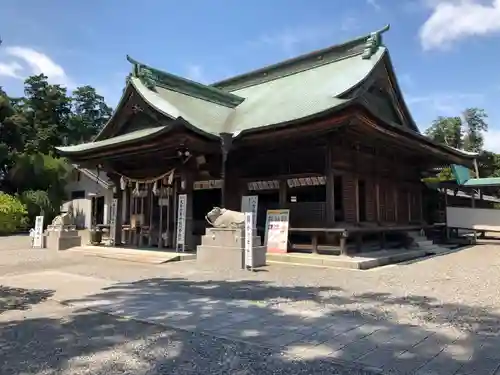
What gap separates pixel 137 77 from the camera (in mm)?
15414

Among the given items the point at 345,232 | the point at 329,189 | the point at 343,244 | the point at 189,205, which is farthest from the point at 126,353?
the point at 189,205

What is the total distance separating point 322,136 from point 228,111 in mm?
5902

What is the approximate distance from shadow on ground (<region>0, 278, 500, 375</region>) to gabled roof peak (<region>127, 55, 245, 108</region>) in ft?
36.1

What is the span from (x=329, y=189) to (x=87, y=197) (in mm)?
21333

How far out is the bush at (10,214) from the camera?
22.7 meters

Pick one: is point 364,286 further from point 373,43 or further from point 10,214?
point 10,214

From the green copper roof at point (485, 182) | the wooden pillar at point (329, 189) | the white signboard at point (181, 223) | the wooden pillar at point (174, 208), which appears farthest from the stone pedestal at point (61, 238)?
the green copper roof at point (485, 182)

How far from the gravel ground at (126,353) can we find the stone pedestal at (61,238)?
10981mm

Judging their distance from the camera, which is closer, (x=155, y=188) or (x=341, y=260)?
(x=341, y=260)

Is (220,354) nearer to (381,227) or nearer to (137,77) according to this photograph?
(381,227)

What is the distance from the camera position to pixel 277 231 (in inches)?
460

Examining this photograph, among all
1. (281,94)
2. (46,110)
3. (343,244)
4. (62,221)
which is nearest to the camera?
(343,244)

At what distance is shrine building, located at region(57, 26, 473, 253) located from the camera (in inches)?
448

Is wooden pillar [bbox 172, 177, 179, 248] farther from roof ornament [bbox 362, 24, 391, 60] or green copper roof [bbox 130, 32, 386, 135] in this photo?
roof ornament [bbox 362, 24, 391, 60]
